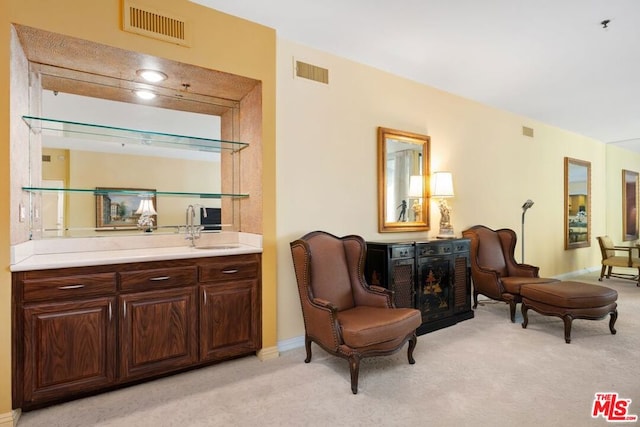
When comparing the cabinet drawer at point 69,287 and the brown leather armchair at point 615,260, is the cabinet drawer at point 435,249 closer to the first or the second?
the cabinet drawer at point 69,287

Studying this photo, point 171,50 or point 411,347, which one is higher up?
point 171,50

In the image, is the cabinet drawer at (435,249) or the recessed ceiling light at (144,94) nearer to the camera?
the recessed ceiling light at (144,94)

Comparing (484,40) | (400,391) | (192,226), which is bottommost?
(400,391)

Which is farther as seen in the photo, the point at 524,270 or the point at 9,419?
the point at 524,270

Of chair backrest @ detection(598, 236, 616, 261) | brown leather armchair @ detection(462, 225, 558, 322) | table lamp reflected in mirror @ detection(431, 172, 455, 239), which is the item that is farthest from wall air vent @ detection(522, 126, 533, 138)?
chair backrest @ detection(598, 236, 616, 261)

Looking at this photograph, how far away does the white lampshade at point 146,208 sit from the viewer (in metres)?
2.97

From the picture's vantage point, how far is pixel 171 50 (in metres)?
2.56

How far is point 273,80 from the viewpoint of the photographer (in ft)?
9.99

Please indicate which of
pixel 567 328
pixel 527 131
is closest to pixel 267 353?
pixel 567 328

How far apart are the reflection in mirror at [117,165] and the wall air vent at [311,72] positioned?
0.97 metres

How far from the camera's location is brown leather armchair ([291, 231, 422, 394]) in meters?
2.46

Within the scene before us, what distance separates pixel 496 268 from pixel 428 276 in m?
1.45

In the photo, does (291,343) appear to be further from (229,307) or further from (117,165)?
(117,165)

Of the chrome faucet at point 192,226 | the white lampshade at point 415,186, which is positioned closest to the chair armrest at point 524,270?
the white lampshade at point 415,186
